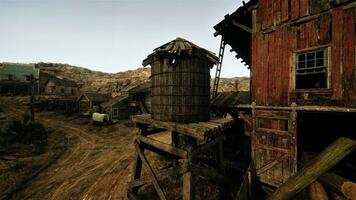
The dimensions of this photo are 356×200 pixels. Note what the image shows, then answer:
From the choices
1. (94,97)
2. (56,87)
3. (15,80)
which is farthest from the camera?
(56,87)

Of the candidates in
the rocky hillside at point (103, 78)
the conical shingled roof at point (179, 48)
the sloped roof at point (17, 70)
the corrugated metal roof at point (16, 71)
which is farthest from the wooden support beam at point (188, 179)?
the sloped roof at point (17, 70)

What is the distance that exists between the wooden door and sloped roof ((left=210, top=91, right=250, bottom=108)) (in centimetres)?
193

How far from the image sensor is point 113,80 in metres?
69.7

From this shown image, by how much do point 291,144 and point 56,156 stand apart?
18.9 metres

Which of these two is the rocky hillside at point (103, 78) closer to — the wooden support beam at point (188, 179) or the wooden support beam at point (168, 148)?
the wooden support beam at point (168, 148)

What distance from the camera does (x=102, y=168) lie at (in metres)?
15.4

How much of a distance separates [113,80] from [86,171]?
58067 mm

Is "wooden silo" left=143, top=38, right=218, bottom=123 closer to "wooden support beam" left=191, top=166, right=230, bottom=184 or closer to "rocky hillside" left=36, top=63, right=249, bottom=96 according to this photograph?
"wooden support beam" left=191, top=166, right=230, bottom=184

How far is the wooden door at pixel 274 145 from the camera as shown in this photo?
292 inches

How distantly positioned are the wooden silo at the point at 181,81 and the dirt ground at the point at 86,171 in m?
6.44

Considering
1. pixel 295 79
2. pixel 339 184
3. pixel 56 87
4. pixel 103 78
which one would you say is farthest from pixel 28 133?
pixel 103 78

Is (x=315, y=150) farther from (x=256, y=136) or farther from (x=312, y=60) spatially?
(x=312, y=60)

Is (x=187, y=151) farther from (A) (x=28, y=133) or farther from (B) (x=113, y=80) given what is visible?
(B) (x=113, y=80)

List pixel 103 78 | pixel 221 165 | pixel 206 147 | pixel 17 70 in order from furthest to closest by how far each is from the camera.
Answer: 1. pixel 103 78
2. pixel 17 70
3. pixel 221 165
4. pixel 206 147
